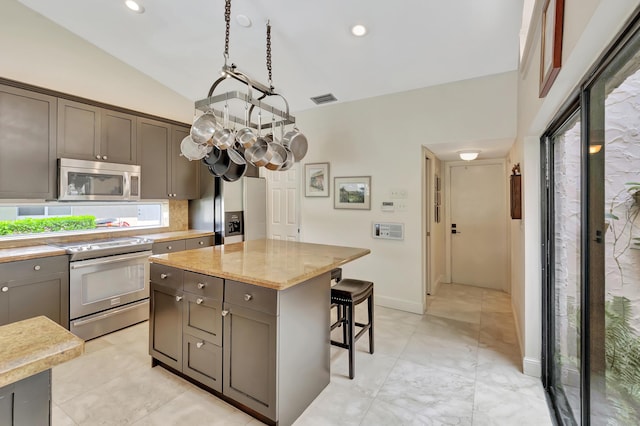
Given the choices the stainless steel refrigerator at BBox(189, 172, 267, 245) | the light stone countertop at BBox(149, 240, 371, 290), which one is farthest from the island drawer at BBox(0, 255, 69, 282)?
the stainless steel refrigerator at BBox(189, 172, 267, 245)

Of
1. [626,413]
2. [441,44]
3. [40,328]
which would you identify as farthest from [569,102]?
[40,328]

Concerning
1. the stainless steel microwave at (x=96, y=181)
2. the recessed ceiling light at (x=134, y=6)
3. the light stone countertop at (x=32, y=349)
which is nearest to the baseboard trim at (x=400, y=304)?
the stainless steel microwave at (x=96, y=181)

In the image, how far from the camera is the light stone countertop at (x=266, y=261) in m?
1.77

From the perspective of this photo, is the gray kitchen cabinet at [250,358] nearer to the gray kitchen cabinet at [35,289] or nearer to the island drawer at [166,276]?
the island drawer at [166,276]

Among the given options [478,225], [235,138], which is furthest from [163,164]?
[478,225]

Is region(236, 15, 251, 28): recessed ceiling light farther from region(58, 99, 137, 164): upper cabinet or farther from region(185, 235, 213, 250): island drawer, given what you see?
region(185, 235, 213, 250): island drawer

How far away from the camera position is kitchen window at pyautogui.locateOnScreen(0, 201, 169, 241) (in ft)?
10.0

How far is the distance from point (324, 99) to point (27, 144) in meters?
3.30

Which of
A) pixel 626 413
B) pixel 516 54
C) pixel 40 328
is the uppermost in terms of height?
pixel 516 54

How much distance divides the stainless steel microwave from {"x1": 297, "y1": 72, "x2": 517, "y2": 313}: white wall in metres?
2.32

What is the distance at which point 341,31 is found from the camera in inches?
112

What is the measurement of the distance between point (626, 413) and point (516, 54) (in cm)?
304

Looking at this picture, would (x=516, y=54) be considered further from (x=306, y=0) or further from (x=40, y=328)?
(x=40, y=328)

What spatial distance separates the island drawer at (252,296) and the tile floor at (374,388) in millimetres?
756
